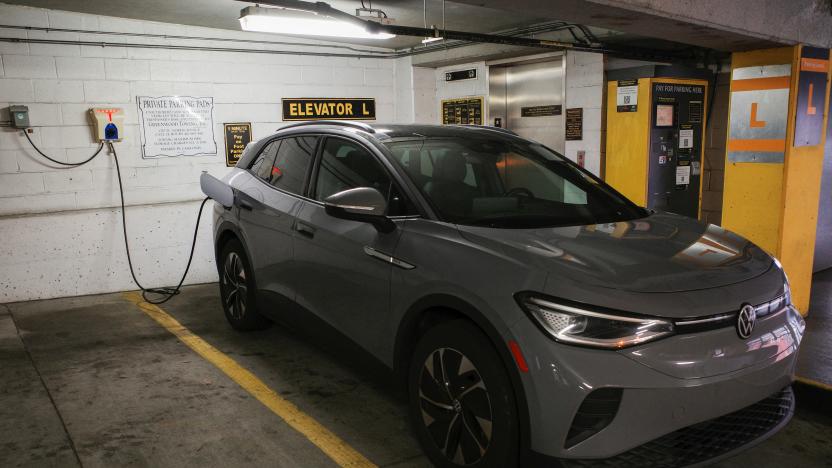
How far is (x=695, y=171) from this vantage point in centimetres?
629

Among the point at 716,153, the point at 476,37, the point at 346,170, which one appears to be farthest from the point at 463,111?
the point at 346,170

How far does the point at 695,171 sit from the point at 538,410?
481 cm

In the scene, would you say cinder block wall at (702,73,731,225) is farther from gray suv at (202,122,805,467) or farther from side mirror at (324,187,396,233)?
side mirror at (324,187,396,233)

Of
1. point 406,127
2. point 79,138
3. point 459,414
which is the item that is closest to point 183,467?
point 459,414

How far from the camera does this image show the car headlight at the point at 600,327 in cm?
224

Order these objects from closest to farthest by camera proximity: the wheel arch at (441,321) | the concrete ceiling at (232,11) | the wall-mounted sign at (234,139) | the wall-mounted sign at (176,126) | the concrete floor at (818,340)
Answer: the wheel arch at (441,321)
the concrete floor at (818,340)
the concrete ceiling at (232,11)
the wall-mounted sign at (176,126)
the wall-mounted sign at (234,139)

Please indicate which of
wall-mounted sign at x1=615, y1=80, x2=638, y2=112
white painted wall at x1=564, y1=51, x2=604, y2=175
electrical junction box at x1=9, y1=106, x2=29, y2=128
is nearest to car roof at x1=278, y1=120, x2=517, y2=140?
wall-mounted sign at x1=615, y1=80, x2=638, y2=112

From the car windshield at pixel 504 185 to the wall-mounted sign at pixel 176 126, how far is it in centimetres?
409

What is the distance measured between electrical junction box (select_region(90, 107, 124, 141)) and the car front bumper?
210 inches

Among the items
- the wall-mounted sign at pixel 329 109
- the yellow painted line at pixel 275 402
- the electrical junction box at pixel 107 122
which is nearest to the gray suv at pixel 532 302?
the yellow painted line at pixel 275 402

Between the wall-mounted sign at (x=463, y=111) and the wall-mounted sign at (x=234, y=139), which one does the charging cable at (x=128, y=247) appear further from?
the wall-mounted sign at (x=463, y=111)

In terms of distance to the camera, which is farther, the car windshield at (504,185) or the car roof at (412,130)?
the car roof at (412,130)

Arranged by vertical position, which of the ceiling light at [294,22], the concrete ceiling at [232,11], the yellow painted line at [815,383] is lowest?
the yellow painted line at [815,383]

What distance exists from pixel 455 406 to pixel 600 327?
0.74 metres
